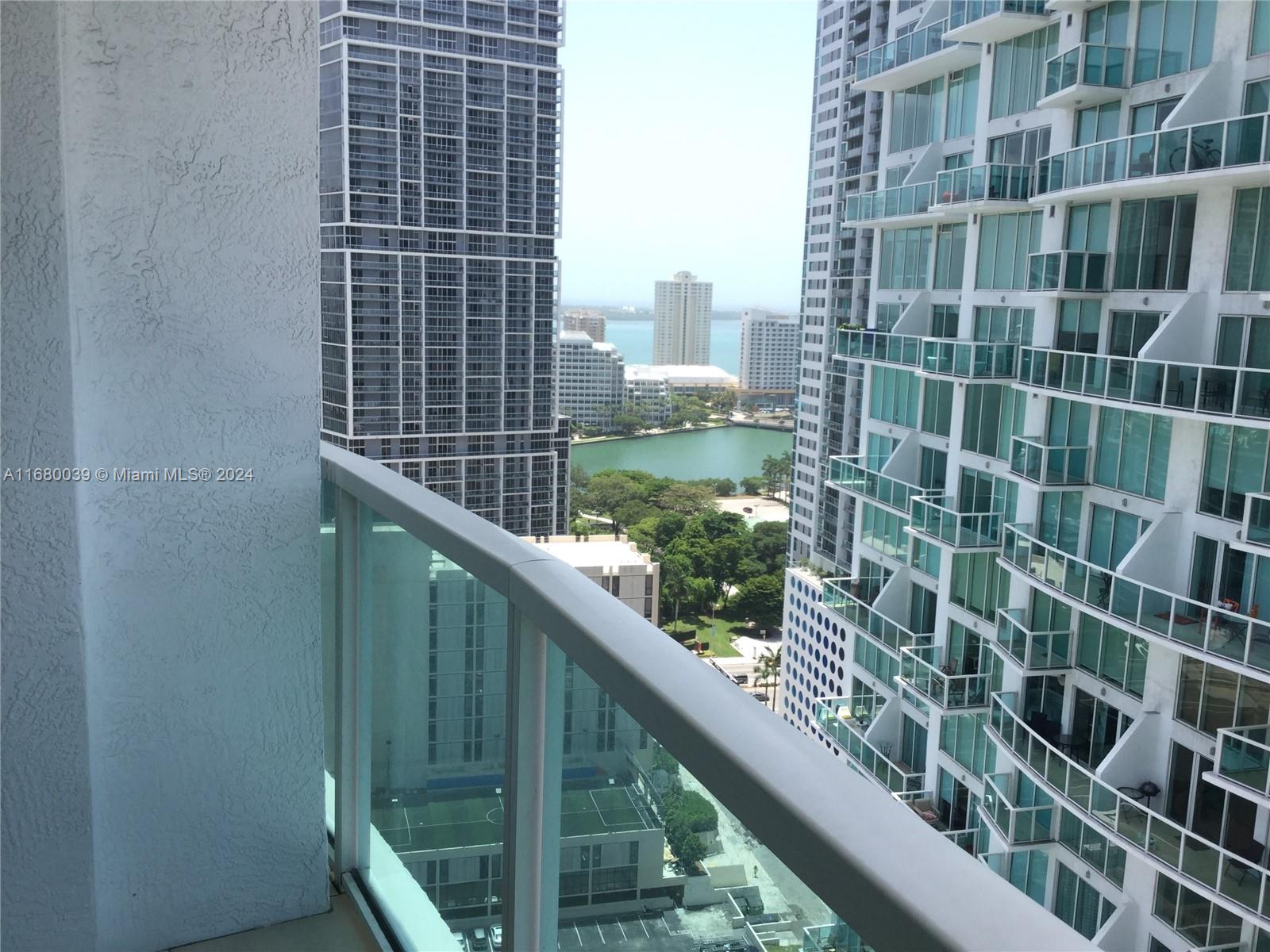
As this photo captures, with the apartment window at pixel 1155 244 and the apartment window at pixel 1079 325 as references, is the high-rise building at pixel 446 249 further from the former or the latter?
the apartment window at pixel 1155 244

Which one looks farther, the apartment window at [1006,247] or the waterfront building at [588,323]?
the waterfront building at [588,323]

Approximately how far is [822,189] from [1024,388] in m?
5.77

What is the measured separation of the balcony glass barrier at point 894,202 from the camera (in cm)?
855

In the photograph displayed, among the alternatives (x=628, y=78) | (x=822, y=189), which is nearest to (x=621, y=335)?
(x=628, y=78)

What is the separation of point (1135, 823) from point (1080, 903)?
0.99 m

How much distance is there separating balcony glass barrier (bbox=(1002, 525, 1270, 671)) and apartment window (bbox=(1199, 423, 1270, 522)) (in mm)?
614

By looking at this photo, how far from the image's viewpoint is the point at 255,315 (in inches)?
34.8

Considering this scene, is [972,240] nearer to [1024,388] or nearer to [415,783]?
[1024,388]

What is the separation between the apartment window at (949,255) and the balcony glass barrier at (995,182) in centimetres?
111

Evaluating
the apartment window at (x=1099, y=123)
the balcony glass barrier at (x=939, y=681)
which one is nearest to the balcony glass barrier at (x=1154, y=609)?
the balcony glass barrier at (x=939, y=681)

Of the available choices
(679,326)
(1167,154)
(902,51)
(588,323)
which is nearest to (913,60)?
(902,51)

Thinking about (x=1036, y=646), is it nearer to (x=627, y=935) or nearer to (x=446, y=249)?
(x=446, y=249)

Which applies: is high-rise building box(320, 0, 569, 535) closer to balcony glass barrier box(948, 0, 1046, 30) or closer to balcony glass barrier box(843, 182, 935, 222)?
balcony glass barrier box(843, 182, 935, 222)

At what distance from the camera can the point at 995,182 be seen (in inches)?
292
